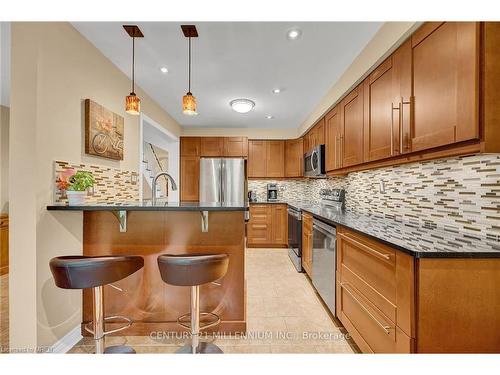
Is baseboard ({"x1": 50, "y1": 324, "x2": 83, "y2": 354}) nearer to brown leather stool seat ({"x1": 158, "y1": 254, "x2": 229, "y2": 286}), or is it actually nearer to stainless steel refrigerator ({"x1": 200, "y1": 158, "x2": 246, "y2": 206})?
brown leather stool seat ({"x1": 158, "y1": 254, "x2": 229, "y2": 286})

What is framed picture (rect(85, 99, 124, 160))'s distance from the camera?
1.99 m

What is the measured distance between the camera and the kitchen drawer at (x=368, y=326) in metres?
1.23

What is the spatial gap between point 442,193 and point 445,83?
777 mm

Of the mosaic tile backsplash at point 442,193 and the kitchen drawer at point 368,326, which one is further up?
the mosaic tile backsplash at point 442,193

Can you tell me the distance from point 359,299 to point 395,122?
1.30m

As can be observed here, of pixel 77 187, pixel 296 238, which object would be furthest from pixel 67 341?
pixel 296 238

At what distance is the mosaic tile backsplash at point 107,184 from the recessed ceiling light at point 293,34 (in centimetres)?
205

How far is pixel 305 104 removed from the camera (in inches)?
142

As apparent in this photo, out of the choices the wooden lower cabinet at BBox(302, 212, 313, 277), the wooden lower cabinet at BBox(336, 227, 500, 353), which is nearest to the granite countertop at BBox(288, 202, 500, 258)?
the wooden lower cabinet at BBox(336, 227, 500, 353)

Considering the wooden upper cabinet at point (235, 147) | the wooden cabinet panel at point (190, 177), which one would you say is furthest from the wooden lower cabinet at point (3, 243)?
the wooden upper cabinet at point (235, 147)

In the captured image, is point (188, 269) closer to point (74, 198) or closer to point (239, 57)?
point (74, 198)

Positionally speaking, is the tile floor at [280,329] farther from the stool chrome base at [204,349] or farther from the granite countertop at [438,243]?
the granite countertop at [438,243]
